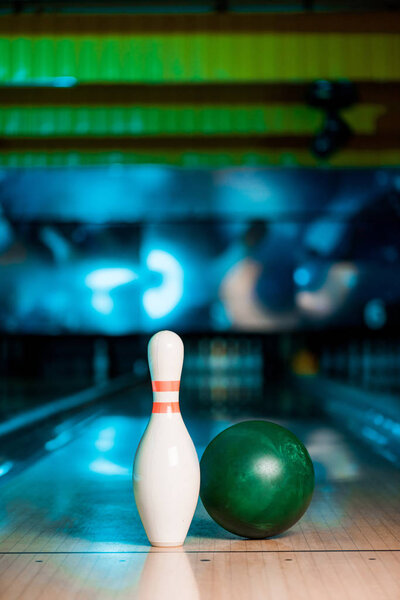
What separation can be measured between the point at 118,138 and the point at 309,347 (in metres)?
3.18

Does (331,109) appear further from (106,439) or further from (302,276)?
(106,439)

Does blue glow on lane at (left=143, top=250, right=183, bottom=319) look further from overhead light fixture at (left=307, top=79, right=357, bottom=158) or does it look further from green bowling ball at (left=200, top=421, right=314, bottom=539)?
green bowling ball at (left=200, top=421, right=314, bottom=539)

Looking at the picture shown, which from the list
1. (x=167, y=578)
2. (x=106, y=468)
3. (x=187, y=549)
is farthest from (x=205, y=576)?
(x=106, y=468)

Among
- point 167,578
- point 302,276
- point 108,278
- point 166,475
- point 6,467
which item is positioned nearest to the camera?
point 167,578

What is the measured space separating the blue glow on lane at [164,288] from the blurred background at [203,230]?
0.06 feet

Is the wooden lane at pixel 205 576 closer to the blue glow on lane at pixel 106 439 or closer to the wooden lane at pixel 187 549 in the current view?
the wooden lane at pixel 187 549

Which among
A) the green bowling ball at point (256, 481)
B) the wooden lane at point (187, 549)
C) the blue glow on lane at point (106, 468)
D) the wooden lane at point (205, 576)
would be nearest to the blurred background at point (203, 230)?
the blue glow on lane at point (106, 468)

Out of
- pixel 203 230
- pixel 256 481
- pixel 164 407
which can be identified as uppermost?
pixel 203 230

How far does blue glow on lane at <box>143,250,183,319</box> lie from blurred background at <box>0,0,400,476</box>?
0.02m

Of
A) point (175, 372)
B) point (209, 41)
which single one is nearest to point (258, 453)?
point (175, 372)

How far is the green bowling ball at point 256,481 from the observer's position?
2.16 m

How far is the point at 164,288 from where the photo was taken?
29.7ft

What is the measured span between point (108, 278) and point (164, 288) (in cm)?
58

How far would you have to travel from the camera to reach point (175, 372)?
2254 millimetres
